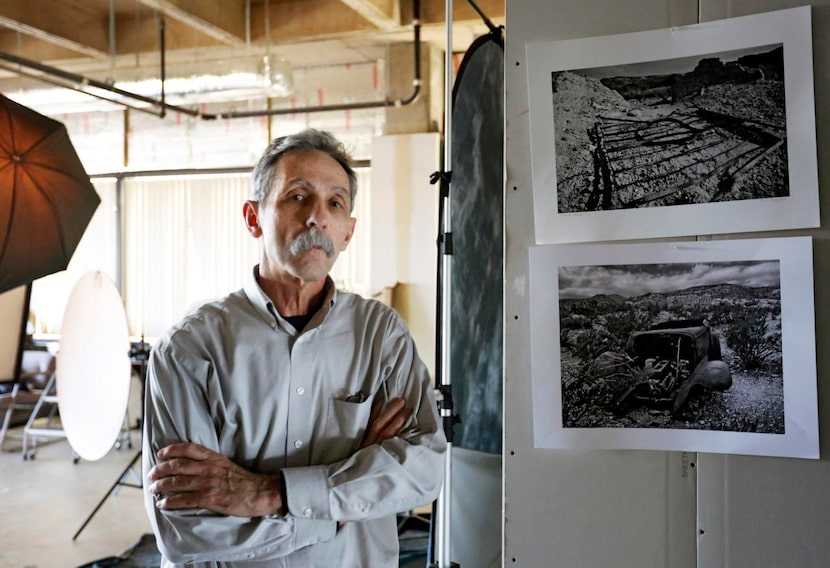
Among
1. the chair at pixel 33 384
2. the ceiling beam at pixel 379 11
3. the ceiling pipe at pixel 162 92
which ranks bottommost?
the chair at pixel 33 384

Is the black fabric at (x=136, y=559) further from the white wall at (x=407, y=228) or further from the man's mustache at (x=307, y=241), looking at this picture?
the man's mustache at (x=307, y=241)

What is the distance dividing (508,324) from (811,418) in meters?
0.61

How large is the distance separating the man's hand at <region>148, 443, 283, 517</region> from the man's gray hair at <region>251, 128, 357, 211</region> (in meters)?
0.57

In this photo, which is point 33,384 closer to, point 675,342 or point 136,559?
point 136,559

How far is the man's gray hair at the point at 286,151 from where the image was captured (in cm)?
166

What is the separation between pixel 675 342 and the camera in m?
1.54

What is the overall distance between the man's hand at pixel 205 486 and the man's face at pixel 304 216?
0.41 meters

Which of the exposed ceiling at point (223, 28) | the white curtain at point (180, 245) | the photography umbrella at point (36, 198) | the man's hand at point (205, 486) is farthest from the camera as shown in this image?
the white curtain at point (180, 245)

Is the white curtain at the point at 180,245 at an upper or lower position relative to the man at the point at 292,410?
upper

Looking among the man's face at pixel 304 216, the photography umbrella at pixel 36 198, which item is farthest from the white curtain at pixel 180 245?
the man's face at pixel 304 216

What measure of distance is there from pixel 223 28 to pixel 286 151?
462cm

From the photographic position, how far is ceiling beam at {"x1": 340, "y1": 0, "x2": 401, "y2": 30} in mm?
5250

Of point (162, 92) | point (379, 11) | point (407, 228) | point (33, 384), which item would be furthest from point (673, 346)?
point (33, 384)

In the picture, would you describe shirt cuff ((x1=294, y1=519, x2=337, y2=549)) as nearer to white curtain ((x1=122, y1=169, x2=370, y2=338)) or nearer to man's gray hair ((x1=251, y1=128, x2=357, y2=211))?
man's gray hair ((x1=251, y1=128, x2=357, y2=211))
